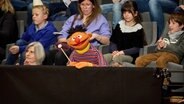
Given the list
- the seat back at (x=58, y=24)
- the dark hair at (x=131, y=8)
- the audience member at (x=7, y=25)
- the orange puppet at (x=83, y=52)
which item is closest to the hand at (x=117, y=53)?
the orange puppet at (x=83, y=52)

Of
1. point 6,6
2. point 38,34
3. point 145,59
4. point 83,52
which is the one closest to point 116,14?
point 38,34

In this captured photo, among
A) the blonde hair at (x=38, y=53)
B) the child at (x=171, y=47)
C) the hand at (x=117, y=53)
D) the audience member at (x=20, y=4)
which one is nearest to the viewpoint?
the child at (x=171, y=47)

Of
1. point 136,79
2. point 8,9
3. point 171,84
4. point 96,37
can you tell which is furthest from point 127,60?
point 8,9

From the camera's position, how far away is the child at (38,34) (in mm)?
4711

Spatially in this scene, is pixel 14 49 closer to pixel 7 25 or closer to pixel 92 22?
pixel 7 25

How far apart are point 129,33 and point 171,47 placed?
0.53m

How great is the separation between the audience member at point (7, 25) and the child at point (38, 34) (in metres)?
0.26

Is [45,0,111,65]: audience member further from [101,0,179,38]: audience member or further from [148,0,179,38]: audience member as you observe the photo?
[148,0,179,38]: audience member

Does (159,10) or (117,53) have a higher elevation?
(159,10)

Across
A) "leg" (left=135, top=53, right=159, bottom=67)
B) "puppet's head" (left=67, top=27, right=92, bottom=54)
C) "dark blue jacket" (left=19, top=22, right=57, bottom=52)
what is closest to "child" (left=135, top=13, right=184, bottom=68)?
"leg" (left=135, top=53, right=159, bottom=67)

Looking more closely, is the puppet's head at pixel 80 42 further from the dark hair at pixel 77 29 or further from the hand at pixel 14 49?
the hand at pixel 14 49

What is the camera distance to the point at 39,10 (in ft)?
15.8

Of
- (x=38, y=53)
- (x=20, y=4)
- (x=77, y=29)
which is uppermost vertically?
(x=20, y=4)

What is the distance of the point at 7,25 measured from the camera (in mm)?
5156
